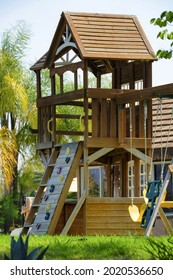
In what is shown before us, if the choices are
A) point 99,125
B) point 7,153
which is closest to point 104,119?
point 99,125

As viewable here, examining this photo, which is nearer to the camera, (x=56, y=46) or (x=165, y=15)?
(x=165, y=15)

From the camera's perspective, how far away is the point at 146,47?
2216cm

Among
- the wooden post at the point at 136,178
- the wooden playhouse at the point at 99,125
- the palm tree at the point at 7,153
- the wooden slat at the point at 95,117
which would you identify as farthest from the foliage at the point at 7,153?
the wooden slat at the point at 95,117

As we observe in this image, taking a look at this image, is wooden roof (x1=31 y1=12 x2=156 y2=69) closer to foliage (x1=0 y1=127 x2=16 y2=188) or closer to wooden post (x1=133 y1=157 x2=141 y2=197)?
wooden post (x1=133 y1=157 x2=141 y2=197)

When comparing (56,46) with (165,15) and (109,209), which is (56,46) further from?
(165,15)

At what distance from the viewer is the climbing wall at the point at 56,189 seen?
21.2 m

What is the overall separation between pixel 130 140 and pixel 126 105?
1.97 metres

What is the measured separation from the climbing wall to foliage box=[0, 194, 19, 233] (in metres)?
9.23

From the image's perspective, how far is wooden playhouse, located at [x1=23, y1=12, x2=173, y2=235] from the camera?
21.2 m

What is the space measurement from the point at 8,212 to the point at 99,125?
1074 centimetres

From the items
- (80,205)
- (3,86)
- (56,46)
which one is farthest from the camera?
(3,86)

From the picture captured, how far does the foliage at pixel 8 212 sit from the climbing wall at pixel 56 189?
9232 millimetres

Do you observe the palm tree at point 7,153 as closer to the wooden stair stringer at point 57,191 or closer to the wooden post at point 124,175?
the wooden stair stringer at point 57,191
